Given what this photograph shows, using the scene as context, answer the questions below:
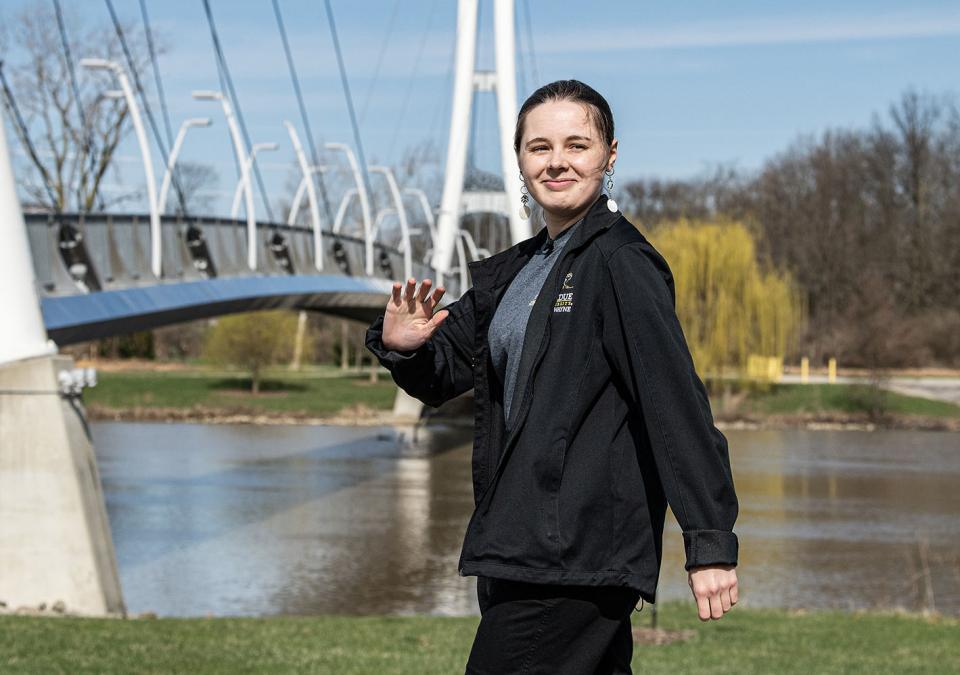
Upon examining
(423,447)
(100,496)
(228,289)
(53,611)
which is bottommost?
(423,447)

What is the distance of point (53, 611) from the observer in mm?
10336

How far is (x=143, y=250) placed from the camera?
16234 millimetres

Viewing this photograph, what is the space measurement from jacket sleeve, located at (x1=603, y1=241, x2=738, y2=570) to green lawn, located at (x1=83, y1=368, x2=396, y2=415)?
132 feet

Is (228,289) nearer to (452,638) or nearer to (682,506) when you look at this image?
(452,638)

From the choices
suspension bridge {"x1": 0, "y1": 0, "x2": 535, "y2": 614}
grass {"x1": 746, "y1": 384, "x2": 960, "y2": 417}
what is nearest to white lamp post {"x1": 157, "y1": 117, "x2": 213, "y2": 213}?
suspension bridge {"x1": 0, "y1": 0, "x2": 535, "y2": 614}

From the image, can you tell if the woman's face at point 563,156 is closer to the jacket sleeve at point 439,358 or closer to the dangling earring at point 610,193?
the dangling earring at point 610,193

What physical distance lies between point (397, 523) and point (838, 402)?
2335cm

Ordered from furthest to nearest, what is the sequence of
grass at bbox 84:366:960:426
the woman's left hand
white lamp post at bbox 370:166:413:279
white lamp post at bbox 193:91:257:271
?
grass at bbox 84:366:960:426 → white lamp post at bbox 370:166:413:279 → white lamp post at bbox 193:91:257:271 → the woman's left hand

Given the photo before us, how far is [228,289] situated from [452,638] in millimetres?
10264

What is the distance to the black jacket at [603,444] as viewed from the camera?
7.84 ft

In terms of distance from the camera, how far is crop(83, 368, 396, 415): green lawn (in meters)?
42.7

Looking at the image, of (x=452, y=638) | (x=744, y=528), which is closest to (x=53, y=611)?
(x=452, y=638)

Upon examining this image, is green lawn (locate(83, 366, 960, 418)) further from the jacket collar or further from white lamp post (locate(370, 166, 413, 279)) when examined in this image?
the jacket collar

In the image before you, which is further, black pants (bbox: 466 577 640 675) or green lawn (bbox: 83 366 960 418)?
green lawn (bbox: 83 366 960 418)
